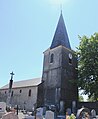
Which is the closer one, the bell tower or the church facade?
the bell tower

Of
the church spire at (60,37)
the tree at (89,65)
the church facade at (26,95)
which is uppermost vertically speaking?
the church spire at (60,37)

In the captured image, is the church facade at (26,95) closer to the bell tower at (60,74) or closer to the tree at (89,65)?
the bell tower at (60,74)

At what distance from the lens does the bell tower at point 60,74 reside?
92.2 feet

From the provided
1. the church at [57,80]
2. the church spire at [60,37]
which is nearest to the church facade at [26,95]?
the church at [57,80]

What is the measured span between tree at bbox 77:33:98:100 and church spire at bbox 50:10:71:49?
3764 mm

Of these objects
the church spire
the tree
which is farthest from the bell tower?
the tree

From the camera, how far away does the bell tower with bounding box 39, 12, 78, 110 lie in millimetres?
28094

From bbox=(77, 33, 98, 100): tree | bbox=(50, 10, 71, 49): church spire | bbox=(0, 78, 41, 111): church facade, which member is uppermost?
bbox=(50, 10, 71, 49): church spire

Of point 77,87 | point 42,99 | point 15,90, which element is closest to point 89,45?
point 77,87

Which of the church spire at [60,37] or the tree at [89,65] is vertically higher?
the church spire at [60,37]

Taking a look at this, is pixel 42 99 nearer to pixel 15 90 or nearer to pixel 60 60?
pixel 60 60

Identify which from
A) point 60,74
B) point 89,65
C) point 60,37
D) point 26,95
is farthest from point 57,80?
point 60,37

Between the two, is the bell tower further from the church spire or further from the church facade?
the church facade

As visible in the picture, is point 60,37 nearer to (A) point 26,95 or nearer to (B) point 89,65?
(B) point 89,65
